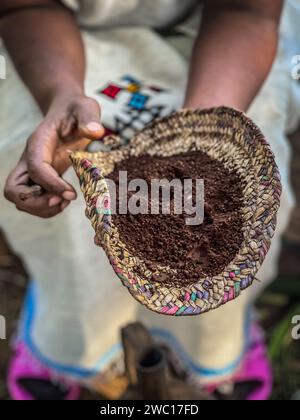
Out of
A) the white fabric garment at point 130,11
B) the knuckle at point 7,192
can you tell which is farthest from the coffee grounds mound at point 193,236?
the white fabric garment at point 130,11

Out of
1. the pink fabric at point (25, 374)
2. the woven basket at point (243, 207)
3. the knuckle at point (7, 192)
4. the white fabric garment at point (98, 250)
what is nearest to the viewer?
the woven basket at point (243, 207)

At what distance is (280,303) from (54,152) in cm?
78

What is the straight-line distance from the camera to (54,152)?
654mm

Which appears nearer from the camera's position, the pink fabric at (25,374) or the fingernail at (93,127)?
the fingernail at (93,127)

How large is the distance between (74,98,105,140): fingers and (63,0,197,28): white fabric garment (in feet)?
0.71

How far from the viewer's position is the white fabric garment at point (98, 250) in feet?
2.58

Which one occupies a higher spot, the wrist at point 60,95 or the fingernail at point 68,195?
the wrist at point 60,95

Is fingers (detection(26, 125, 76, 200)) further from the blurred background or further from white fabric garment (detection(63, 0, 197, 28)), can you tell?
the blurred background

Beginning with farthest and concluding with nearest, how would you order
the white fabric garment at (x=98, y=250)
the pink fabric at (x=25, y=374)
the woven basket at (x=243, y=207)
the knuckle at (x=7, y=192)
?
the pink fabric at (x=25, y=374)
the white fabric garment at (x=98, y=250)
the knuckle at (x=7, y=192)
the woven basket at (x=243, y=207)

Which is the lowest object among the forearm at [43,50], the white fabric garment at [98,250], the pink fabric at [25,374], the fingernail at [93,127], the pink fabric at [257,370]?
the pink fabric at [25,374]

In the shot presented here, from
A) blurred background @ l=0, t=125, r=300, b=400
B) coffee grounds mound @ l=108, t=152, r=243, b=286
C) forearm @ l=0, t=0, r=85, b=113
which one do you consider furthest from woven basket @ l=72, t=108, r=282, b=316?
blurred background @ l=0, t=125, r=300, b=400

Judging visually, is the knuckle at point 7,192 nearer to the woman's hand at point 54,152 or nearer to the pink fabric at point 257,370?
the woman's hand at point 54,152

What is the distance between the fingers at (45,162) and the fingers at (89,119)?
0.12 ft

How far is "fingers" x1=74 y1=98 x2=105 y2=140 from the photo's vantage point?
24.1 inches
